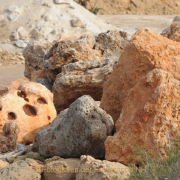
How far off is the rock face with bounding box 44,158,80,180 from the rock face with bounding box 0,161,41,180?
4.3 inches

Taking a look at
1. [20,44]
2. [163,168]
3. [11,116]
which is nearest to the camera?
[163,168]

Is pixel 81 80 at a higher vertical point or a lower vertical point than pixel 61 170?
lower

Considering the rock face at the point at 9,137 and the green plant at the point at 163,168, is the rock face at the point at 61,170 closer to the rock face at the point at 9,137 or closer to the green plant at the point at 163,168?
the green plant at the point at 163,168

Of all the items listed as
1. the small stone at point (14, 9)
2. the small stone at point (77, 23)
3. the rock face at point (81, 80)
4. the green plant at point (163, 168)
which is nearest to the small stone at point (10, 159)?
the green plant at point (163, 168)

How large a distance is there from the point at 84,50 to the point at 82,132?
360cm

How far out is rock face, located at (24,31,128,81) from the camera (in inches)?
261

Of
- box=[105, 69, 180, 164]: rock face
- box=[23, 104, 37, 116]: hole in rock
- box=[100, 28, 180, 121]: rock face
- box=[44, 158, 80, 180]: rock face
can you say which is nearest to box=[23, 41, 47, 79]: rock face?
box=[23, 104, 37, 116]: hole in rock

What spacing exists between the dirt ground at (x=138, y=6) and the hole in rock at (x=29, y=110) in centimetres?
2707

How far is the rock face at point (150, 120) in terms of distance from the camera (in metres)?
2.96

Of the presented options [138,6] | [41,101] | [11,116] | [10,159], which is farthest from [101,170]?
[138,6]

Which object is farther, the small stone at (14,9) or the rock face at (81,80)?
the small stone at (14,9)

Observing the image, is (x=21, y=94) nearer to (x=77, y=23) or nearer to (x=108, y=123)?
(x=108, y=123)

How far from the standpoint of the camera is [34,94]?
17.7 feet

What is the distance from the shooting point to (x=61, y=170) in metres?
3.25
